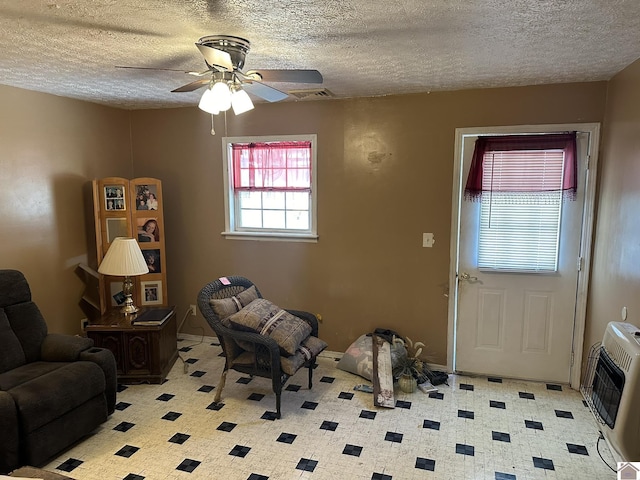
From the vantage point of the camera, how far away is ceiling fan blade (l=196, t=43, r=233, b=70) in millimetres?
1874

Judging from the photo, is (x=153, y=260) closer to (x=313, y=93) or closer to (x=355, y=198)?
(x=355, y=198)

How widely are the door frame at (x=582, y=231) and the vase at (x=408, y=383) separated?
20.9 inches

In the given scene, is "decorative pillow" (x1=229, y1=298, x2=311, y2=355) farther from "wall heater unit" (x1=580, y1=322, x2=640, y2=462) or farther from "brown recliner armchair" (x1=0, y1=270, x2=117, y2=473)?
"wall heater unit" (x1=580, y1=322, x2=640, y2=462)

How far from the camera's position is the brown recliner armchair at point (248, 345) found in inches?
123

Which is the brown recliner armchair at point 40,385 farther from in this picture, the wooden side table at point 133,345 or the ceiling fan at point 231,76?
the ceiling fan at point 231,76

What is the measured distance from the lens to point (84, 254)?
4125 mm

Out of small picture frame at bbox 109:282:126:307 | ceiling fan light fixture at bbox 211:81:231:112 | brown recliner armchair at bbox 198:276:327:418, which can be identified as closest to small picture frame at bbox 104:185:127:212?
small picture frame at bbox 109:282:126:307

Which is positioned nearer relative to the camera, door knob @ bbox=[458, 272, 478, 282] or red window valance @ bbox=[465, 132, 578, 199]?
red window valance @ bbox=[465, 132, 578, 199]

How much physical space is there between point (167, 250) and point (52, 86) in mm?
1843

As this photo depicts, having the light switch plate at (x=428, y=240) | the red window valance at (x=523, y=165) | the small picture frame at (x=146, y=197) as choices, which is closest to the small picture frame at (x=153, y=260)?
the small picture frame at (x=146, y=197)

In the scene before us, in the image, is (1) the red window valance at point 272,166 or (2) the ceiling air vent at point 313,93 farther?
(1) the red window valance at point 272,166

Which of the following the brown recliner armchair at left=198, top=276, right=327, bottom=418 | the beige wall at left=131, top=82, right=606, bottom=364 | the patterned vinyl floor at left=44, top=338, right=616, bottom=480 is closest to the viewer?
the patterned vinyl floor at left=44, top=338, right=616, bottom=480

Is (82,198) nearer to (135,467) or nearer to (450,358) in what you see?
(135,467)

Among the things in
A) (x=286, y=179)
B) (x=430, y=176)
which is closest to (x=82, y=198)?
(x=286, y=179)
